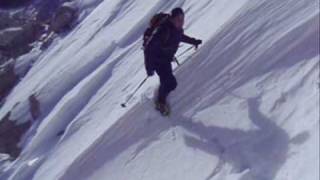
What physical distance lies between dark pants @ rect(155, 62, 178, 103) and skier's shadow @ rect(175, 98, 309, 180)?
94 centimetres

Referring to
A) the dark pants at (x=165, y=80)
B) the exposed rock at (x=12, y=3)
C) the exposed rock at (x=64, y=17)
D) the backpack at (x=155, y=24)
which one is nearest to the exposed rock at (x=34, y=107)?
the exposed rock at (x=64, y=17)

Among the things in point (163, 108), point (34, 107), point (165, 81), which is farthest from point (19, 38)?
point (165, 81)

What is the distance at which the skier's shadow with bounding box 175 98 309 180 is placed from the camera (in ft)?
27.3

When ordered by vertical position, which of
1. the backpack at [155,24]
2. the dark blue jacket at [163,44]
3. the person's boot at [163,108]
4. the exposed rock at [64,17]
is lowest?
the person's boot at [163,108]

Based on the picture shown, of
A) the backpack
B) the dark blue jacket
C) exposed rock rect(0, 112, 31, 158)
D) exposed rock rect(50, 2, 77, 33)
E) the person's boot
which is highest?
the backpack

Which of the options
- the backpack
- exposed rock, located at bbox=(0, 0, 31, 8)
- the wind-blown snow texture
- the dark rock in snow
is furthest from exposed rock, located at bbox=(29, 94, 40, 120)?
exposed rock, located at bbox=(0, 0, 31, 8)

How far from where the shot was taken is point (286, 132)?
846 cm

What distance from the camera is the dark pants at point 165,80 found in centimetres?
1010

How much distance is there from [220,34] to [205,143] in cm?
283

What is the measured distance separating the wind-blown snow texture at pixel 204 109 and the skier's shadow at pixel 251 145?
18mm

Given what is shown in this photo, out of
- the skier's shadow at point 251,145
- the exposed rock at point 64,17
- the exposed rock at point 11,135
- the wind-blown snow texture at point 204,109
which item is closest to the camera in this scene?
the skier's shadow at point 251,145

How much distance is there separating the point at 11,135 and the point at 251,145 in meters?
9.89

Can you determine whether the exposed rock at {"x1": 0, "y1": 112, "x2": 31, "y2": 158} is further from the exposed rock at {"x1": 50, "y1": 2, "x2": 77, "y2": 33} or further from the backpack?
the backpack

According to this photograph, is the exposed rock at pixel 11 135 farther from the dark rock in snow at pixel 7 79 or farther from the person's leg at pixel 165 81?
the person's leg at pixel 165 81
